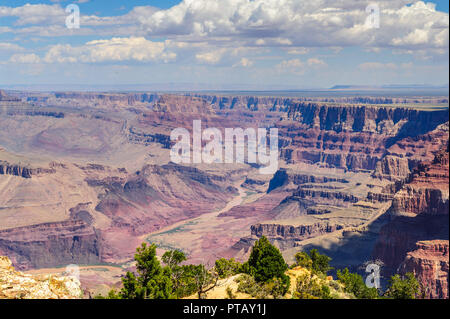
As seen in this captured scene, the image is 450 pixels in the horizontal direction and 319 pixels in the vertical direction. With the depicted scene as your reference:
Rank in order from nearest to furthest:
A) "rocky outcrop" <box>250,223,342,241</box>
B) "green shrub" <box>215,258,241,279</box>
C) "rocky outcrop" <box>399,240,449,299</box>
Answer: "green shrub" <box>215,258,241,279</box>
"rocky outcrop" <box>399,240,449,299</box>
"rocky outcrop" <box>250,223,342,241</box>

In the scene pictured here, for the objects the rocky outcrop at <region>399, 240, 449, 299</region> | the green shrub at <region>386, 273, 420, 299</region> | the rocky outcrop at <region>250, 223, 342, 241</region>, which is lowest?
the rocky outcrop at <region>250, 223, 342, 241</region>

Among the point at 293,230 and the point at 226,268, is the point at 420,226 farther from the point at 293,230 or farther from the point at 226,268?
the point at 226,268

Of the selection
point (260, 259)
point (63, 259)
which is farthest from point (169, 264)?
point (63, 259)

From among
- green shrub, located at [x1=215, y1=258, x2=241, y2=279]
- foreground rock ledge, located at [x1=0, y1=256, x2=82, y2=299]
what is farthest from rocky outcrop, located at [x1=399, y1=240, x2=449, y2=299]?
foreground rock ledge, located at [x1=0, y1=256, x2=82, y2=299]

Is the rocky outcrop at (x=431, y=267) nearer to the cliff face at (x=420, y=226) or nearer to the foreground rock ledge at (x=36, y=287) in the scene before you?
the cliff face at (x=420, y=226)

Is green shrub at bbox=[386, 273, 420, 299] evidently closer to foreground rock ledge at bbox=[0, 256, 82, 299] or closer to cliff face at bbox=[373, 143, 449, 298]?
foreground rock ledge at bbox=[0, 256, 82, 299]
